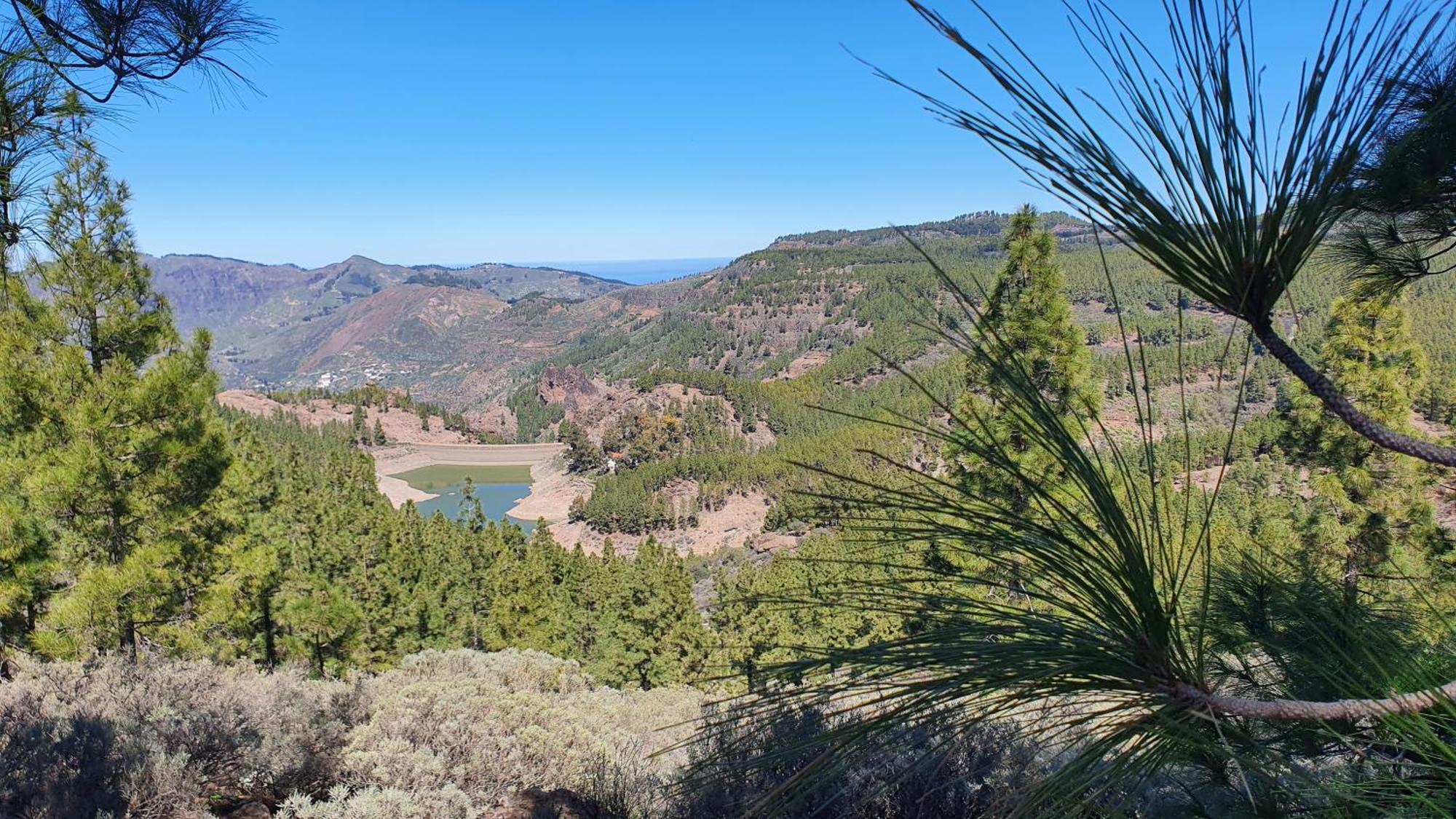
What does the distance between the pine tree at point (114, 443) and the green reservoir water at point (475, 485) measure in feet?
232

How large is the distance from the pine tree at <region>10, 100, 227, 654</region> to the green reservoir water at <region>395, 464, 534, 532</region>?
70690 millimetres

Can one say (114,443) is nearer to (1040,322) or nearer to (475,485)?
→ (1040,322)

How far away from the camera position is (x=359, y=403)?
11062 centimetres

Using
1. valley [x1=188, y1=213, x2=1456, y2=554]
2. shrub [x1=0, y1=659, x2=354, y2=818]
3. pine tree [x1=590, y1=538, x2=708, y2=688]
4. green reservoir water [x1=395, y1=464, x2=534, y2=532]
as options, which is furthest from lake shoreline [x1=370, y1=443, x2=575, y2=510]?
shrub [x1=0, y1=659, x2=354, y2=818]

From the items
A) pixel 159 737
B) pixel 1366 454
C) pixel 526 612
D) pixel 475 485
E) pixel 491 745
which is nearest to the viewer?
pixel 159 737

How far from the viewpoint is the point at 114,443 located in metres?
7.90

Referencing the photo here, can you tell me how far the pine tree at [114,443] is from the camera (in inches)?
299

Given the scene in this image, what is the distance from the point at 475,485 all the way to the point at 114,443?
9029cm

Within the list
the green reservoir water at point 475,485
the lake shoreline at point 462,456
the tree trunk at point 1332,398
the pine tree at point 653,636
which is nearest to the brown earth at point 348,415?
the lake shoreline at point 462,456

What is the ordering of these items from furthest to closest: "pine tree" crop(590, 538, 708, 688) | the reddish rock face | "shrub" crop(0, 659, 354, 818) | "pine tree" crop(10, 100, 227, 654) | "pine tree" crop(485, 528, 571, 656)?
the reddish rock face < "pine tree" crop(485, 528, 571, 656) < "pine tree" crop(590, 538, 708, 688) < "pine tree" crop(10, 100, 227, 654) < "shrub" crop(0, 659, 354, 818)

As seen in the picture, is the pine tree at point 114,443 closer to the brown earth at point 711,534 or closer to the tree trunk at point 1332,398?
the tree trunk at point 1332,398

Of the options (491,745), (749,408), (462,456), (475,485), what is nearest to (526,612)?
(491,745)

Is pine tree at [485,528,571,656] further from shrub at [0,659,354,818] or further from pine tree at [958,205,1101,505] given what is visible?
pine tree at [958,205,1101,505]

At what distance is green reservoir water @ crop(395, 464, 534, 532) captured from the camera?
8119 cm
